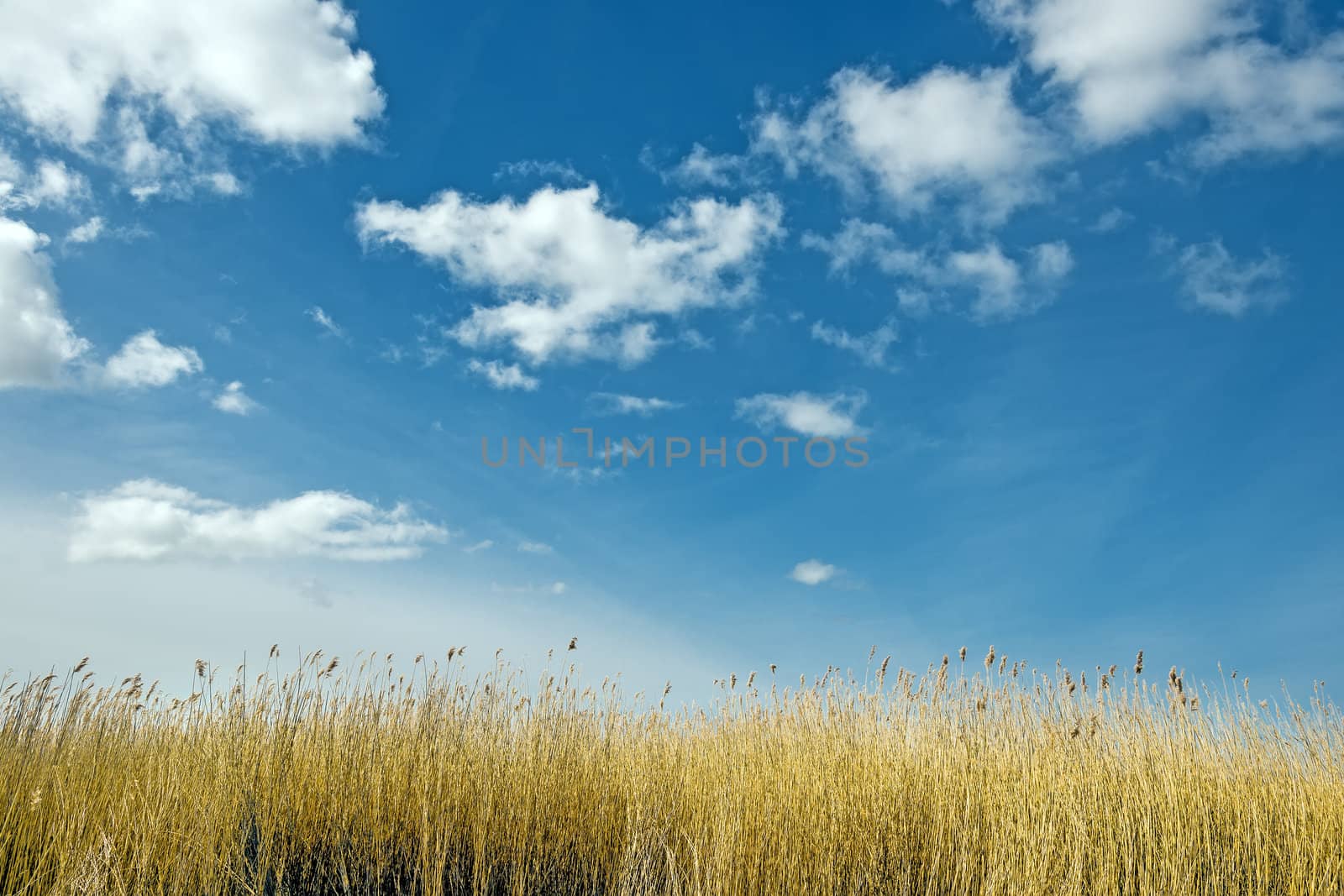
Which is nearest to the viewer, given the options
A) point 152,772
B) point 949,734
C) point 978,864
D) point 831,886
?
point 831,886

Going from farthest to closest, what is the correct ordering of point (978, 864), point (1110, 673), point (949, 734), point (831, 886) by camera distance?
1. point (1110, 673)
2. point (949, 734)
3. point (978, 864)
4. point (831, 886)

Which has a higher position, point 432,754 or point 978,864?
point 432,754

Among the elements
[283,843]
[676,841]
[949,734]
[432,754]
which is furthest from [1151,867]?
[283,843]

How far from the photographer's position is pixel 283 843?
4.37 metres

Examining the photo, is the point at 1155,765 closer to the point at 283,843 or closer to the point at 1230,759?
the point at 1230,759

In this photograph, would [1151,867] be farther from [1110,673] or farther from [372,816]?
[372,816]

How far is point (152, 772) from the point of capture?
500 centimetres

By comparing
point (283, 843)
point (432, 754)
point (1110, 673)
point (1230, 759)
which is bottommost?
point (283, 843)

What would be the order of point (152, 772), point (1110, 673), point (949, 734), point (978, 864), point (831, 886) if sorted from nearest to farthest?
point (831, 886)
point (978, 864)
point (152, 772)
point (949, 734)
point (1110, 673)

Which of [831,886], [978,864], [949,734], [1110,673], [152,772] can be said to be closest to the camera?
[831,886]

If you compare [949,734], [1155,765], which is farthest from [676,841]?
[1155,765]

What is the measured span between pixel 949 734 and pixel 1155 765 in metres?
1.32

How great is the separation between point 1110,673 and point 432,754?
15.8 feet

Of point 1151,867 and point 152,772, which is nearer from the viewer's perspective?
point 1151,867
